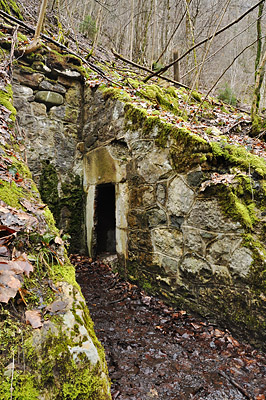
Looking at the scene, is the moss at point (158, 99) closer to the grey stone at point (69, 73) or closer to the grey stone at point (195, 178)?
the grey stone at point (69, 73)

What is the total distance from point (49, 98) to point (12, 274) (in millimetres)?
4235

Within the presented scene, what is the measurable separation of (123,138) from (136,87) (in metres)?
1.68

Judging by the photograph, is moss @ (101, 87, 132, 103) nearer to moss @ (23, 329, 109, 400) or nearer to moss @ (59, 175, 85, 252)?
moss @ (59, 175, 85, 252)

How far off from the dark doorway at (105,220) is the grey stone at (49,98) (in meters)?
1.94

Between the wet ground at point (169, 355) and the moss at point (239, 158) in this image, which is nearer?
the wet ground at point (169, 355)

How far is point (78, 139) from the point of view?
4.73 meters

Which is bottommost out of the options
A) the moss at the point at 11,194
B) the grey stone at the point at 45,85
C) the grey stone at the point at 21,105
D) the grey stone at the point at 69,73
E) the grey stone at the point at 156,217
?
the grey stone at the point at 156,217

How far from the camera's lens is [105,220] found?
4781 millimetres

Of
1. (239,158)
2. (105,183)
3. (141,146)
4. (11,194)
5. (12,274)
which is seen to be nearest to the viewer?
(12,274)

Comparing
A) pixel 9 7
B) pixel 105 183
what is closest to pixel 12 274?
pixel 105 183

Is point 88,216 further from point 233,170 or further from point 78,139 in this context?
point 233,170

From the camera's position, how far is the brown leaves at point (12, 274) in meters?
0.86

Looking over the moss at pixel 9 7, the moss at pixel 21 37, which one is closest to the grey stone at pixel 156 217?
the moss at pixel 21 37

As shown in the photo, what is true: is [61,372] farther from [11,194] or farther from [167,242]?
[167,242]
